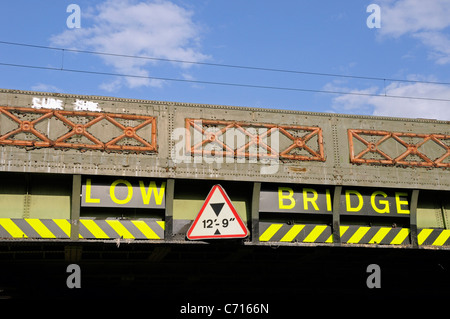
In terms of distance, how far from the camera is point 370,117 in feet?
48.1

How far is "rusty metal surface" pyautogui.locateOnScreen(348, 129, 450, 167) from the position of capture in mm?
14250

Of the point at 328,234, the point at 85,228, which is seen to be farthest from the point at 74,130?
the point at 328,234

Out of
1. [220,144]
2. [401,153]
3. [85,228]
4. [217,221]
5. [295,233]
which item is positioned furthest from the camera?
[401,153]

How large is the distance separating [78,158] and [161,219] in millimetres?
2572

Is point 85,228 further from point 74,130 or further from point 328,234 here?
point 328,234

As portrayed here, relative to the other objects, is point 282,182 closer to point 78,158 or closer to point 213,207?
point 213,207

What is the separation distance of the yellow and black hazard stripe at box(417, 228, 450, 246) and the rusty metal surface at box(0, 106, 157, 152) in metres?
Result: 7.85

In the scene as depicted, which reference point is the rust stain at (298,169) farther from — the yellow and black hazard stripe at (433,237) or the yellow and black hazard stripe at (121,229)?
the yellow and black hazard stripe at (433,237)

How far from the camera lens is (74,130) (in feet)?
41.3

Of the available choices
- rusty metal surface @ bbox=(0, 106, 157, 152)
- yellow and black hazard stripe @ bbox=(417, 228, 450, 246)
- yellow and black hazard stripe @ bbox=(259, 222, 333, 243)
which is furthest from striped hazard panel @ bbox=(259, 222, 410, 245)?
rusty metal surface @ bbox=(0, 106, 157, 152)

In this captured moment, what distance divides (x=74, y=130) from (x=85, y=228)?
243cm

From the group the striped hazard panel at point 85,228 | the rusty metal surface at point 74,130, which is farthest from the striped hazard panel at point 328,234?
the rusty metal surface at point 74,130

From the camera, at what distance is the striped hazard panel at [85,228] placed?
39.2ft
